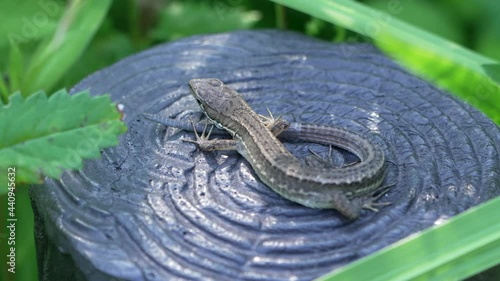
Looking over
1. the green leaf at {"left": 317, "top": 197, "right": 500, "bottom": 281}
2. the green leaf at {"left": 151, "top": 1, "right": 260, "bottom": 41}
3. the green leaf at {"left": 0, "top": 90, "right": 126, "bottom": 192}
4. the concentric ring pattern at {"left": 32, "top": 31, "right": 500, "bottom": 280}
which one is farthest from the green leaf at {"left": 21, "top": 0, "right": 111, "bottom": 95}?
the green leaf at {"left": 317, "top": 197, "right": 500, "bottom": 281}

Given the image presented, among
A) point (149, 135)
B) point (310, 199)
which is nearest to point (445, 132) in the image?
point (310, 199)

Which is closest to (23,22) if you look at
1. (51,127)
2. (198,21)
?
(198,21)

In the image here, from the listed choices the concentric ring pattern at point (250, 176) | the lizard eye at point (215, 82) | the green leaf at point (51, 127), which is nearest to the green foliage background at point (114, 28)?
the concentric ring pattern at point (250, 176)

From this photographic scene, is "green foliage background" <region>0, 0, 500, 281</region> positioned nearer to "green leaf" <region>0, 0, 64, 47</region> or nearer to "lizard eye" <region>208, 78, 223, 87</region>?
"green leaf" <region>0, 0, 64, 47</region>

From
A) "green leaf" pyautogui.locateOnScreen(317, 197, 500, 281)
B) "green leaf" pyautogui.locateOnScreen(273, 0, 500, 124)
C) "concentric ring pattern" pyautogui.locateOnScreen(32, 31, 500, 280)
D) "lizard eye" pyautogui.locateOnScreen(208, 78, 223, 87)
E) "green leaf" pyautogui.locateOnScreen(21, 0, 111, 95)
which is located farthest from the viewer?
"green leaf" pyautogui.locateOnScreen(21, 0, 111, 95)

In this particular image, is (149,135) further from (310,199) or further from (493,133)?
(493,133)

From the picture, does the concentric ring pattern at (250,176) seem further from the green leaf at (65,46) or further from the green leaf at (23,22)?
the green leaf at (23,22)
